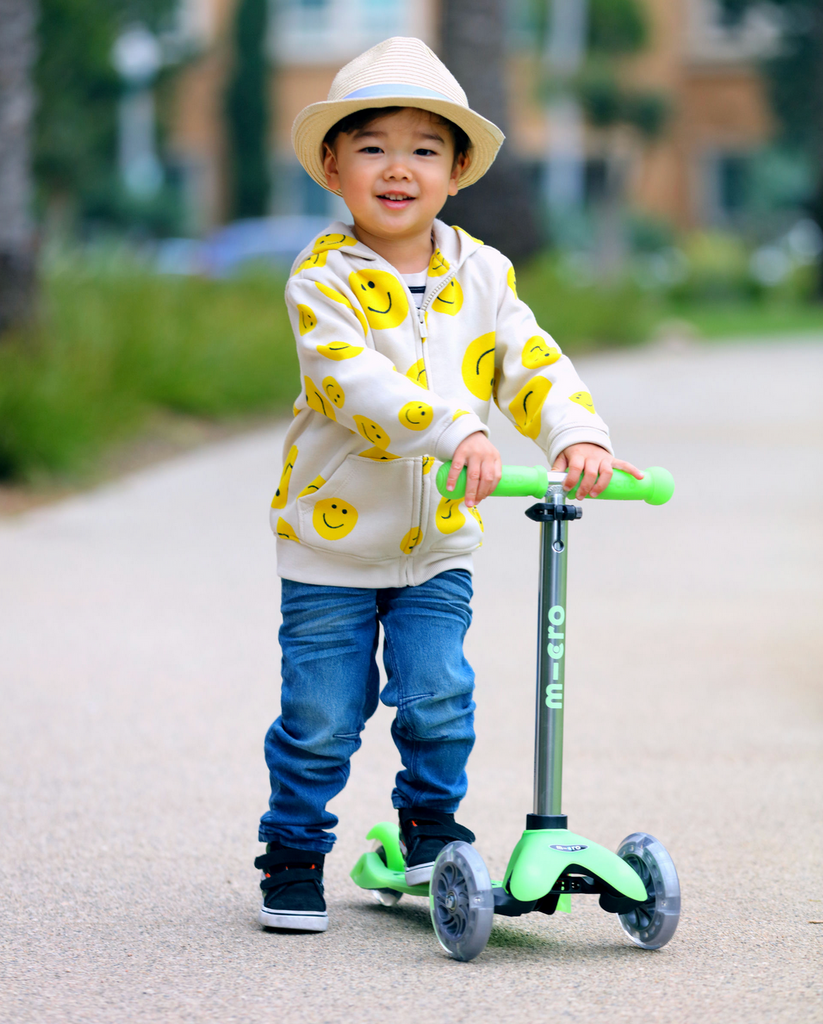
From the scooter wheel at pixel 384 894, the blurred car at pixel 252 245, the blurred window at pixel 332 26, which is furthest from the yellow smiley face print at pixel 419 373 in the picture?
the blurred window at pixel 332 26

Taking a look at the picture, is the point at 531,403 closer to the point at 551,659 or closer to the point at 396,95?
the point at 551,659

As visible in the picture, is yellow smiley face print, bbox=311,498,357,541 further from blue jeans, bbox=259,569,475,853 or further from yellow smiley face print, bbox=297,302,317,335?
yellow smiley face print, bbox=297,302,317,335

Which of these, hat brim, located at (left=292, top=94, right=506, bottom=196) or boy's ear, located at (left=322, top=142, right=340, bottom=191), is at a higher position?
hat brim, located at (left=292, top=94, right=506, bottom=196)

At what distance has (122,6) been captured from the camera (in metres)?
30.0

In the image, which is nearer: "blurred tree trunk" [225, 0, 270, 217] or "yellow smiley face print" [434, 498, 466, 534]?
"yellow smiley face print" [434, 498, 466, 534]

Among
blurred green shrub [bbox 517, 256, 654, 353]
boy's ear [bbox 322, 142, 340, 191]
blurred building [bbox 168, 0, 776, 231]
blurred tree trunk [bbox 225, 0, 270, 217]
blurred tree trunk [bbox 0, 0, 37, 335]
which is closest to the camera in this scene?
boy's ear [bbox 322, 142, 340, 191]

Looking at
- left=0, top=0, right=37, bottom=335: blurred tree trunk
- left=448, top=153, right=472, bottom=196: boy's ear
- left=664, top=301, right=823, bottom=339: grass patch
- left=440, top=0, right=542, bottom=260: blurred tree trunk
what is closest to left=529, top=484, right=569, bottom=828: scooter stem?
left=448, top=153, right=472, bottom=196: boy's ear

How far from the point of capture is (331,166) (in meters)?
3.04

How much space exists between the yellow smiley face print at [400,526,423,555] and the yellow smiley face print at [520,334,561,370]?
364mm

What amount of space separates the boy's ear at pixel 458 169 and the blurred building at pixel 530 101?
104 feet

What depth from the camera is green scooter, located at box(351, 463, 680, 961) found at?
264 centimetres

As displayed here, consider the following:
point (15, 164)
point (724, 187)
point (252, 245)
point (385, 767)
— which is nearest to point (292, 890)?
point (385, 767)

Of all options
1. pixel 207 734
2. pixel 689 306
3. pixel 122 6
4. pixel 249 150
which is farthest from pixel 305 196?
pixel 207 734

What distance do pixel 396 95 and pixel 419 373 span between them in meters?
0.49
